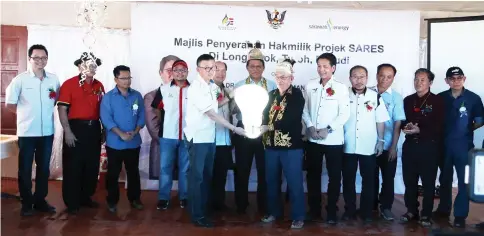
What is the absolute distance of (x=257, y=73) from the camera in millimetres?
4219

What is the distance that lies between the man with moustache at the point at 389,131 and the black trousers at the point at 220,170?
1.45 meters

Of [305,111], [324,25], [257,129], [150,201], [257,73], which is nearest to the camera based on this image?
[257,129]

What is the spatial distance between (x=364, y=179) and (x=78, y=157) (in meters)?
2.63

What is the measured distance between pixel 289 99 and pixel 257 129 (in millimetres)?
374

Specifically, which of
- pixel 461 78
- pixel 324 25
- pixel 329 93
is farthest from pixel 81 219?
pixel 461 78

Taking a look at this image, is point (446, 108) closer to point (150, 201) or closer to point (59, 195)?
point (150, 201)

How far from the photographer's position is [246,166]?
416 cm

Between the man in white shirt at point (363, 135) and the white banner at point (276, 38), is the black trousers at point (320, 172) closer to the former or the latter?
the man in white shirt at point (363, 135)

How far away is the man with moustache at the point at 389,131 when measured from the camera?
4.10 m

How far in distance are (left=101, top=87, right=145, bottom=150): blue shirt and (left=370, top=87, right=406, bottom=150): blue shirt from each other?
2.33 m

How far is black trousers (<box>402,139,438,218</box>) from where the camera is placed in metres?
3.93

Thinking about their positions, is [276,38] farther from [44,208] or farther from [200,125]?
[44,208]

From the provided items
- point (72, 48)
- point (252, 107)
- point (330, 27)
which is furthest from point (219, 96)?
point (72, 48)

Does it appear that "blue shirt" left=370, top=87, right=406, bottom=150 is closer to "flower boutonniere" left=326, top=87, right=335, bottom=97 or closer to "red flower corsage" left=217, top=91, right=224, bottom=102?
"flower boutonniere" left=326, top=87, right=335, bottom=97
